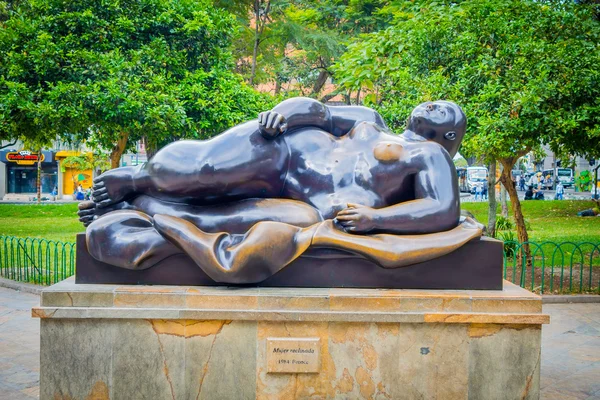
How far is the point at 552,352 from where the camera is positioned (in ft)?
21.6

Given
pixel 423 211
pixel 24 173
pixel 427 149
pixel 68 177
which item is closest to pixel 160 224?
pixel 423 211

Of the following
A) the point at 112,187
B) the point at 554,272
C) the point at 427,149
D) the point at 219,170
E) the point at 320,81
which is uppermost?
the point at 320,81

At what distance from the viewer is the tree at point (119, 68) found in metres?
9.73

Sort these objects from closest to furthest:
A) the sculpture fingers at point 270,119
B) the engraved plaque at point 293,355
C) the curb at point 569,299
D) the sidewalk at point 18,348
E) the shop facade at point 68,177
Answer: the engraved plaque at point 293,355 < the sculpture fingers at point 270,119 < the sidewalk at point 18,348 < the curb at point 569,299 < the shop facade at point 68,177

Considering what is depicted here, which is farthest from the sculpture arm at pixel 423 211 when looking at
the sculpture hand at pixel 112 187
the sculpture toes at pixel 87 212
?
the sculpture toes at pixel 87 212

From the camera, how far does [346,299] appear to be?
3963 mm

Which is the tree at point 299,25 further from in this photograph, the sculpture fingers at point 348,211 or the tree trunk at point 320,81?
the sculpture fingers at point 348,211

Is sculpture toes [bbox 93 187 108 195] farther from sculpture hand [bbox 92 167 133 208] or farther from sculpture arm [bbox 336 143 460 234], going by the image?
sculpture arm [bbox 336 143 460 234]

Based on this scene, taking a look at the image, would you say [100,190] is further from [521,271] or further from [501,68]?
[521,271]

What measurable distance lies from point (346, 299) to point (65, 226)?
56.5 feet

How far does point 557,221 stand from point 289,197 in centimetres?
1803

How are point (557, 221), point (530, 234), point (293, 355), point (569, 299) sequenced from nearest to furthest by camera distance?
point (293, 355) < point (569, 299) < point (530, 234) < point (557, 221)

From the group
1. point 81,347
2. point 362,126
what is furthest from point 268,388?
point 362,126

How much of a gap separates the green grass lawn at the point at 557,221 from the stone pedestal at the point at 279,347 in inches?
471
